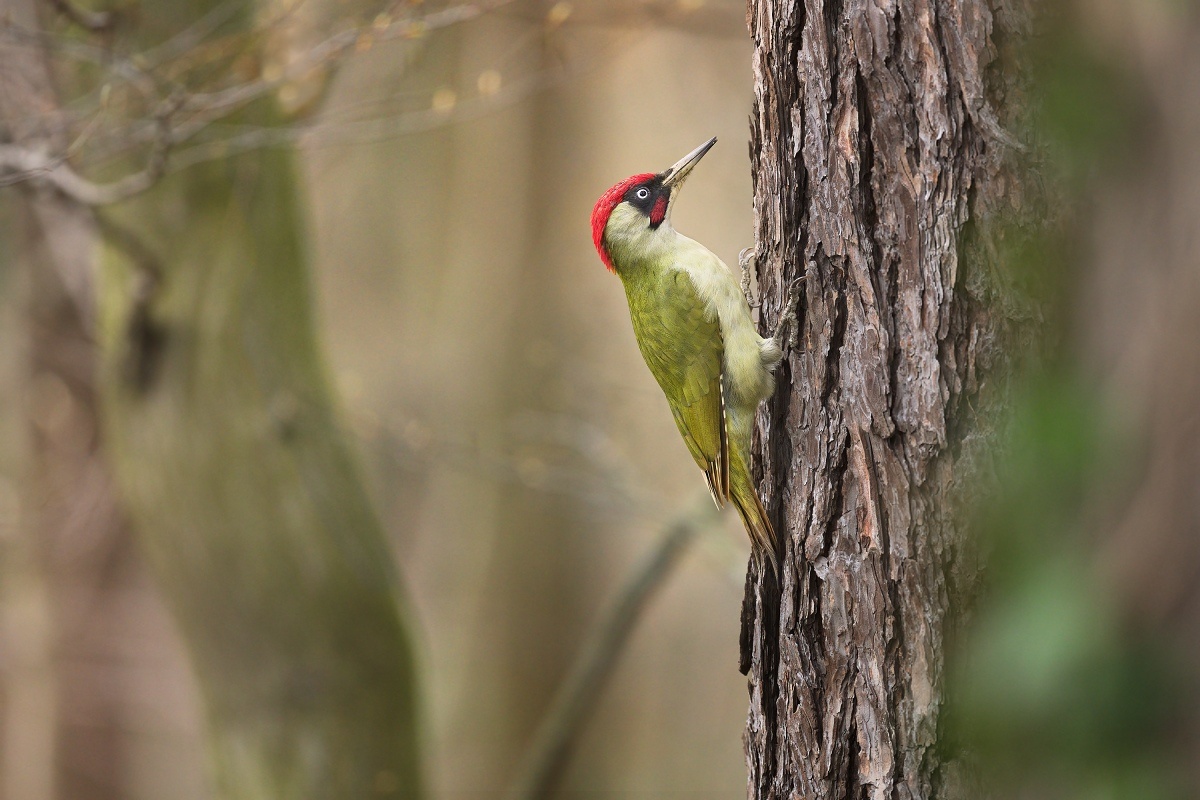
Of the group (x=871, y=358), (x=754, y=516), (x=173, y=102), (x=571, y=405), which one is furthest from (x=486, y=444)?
(x=871, y=358)

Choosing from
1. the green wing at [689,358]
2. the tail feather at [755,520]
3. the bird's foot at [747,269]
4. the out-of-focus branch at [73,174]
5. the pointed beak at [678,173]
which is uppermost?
the pointed beak at [678,173]

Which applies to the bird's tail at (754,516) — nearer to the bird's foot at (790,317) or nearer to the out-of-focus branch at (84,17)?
the bird's foot at (790,317)

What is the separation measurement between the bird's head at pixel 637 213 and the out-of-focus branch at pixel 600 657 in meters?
1.44

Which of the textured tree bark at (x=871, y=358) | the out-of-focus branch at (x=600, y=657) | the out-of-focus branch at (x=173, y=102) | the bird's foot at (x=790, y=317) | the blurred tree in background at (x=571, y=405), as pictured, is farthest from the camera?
the out-of-focus branch at (x=600, y=657)

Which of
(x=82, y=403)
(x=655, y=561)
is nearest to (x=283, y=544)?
(x=655, y=561)

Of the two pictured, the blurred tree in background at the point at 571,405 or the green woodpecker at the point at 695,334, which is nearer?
the blurred tree in background at the point at 571,405

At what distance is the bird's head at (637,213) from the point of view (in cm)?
373

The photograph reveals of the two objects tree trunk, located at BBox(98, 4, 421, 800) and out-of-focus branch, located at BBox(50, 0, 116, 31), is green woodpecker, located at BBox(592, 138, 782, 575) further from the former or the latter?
out-of-focus branch, located at BBox(50, 0, 116, 31)

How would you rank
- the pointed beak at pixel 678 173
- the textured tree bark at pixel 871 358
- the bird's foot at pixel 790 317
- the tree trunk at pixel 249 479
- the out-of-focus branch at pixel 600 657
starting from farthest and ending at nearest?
the out-of-focus branch at pixel 600 657, the tree trunk at pixel 249 479, the pointed beak at pixel 678 173, the bird's foot at pixel 790 317, the textured tree bark at pixel 871 358

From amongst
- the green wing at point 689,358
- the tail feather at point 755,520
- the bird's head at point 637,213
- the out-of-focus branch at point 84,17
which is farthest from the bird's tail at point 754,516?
the out-of-focus branch at point 84,17

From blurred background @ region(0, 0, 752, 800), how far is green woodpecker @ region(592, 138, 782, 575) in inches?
71.4

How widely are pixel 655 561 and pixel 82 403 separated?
4.12 meters

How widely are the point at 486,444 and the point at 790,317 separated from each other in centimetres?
388

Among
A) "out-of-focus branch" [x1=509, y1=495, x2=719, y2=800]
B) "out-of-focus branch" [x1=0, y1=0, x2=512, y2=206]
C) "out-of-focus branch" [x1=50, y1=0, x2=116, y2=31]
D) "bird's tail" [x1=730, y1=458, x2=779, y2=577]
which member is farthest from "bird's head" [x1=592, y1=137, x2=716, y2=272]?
"out-of-focus branch" [x1=50, y1=0, x2=116, y2=31]
